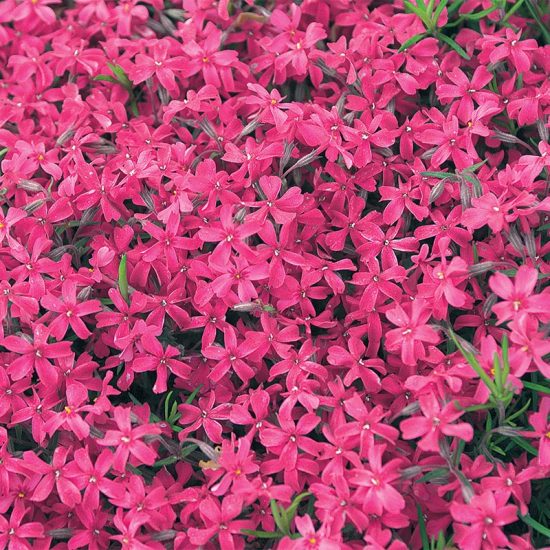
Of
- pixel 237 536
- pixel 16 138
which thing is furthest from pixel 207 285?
pixel 16 138

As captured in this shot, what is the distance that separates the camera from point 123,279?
4.61 ft

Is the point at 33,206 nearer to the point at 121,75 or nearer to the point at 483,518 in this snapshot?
the point at 121,75

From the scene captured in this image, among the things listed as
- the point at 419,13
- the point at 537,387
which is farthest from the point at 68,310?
the point at 419,13

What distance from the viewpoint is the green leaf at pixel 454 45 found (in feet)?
5.43

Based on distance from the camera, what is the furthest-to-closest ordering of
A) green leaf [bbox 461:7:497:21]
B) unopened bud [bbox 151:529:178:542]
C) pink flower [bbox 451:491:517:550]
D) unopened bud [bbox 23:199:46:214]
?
green leaf [bbox 461:7:497:21] < unopened bud [bbox 23:199:46:214] < unopened bud [bbox 151:529:178:542] < pink flower [bbox 451:491:517:550]

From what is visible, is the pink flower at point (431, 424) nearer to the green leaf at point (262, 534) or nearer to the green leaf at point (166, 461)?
the green leaf at point (262, 534)

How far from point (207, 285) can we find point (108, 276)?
22 cm

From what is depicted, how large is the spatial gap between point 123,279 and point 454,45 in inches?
35.3

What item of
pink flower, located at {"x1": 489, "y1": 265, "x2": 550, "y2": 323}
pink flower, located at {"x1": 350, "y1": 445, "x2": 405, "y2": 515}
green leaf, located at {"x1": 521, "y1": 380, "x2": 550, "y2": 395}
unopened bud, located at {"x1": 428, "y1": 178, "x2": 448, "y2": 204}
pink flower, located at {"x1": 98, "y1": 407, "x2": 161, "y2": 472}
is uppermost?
unopened bud, located at {"x1": 428, "y1": 178, "x2": 448, "y2": 204}

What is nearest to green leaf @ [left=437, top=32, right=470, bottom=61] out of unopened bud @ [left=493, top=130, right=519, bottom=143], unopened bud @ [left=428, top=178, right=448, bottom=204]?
unopened bud @ [left=493, top=130, right=519, bottom=143]

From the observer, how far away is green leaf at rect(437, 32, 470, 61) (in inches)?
65.1

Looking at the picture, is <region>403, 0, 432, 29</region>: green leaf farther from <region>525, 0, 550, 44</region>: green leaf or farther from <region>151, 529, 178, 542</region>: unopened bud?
<region>151, 529, 178, 542</region>: unopened bud

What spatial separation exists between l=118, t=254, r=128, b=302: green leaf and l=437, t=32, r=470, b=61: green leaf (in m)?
0.86

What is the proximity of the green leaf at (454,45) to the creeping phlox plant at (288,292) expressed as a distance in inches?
0.5
